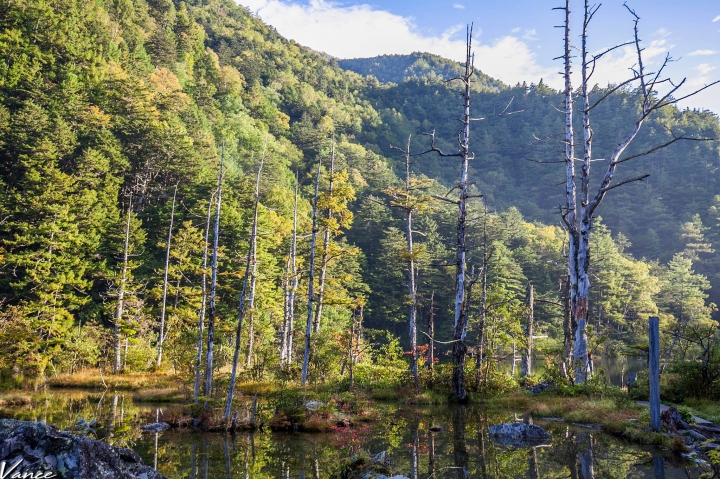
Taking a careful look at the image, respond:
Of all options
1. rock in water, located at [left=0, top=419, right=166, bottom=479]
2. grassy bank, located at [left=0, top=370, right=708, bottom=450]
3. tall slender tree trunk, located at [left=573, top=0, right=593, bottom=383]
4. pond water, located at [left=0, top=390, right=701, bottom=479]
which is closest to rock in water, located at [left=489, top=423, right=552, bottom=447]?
pond water, located at [left=0, top=390, right=701, bottom=479]

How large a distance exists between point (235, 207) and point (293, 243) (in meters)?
15.2

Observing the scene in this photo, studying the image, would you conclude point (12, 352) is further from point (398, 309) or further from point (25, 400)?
point (398, 309)

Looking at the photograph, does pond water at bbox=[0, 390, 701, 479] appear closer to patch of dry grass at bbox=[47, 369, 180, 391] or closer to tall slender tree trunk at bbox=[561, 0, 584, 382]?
tall slender tree trunk at bbox=[561, 0, 584, 382]

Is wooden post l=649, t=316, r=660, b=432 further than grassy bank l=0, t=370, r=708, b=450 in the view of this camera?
No

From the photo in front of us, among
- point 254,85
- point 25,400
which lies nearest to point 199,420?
point 25,400

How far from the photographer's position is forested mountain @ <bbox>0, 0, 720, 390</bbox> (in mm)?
28391

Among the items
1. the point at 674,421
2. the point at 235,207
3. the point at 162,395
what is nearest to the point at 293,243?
the point at 162,395

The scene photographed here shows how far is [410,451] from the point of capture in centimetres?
959

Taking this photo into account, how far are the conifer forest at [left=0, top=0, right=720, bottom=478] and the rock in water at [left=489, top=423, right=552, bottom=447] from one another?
193 centimetres

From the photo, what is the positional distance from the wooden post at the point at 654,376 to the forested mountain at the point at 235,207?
6.96 metres

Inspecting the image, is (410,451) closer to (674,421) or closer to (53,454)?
(674,421)

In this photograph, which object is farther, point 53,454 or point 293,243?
point 293,243

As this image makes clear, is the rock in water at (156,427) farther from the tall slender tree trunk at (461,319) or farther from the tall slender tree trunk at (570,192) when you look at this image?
the tall slender tree trunk at (570,192)

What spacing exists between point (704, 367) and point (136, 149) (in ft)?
141
